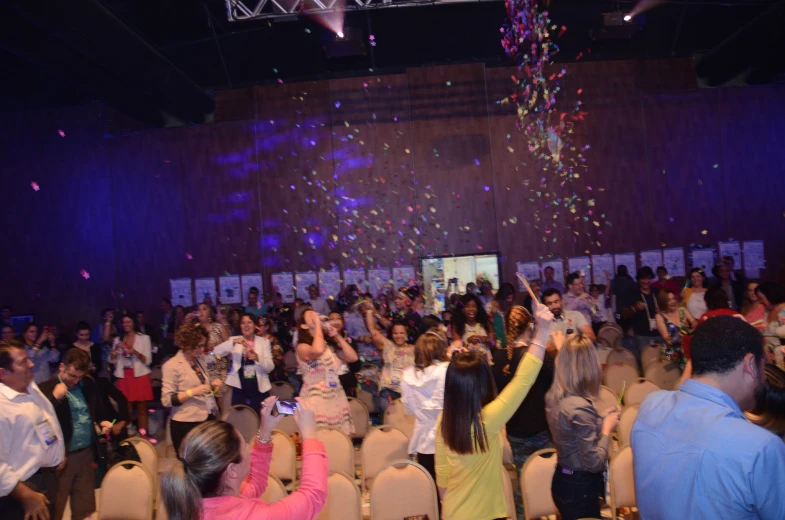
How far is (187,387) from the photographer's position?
5.53 metres

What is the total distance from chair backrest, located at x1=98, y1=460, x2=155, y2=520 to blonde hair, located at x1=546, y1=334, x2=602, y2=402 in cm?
278

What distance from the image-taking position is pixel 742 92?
40.3ft

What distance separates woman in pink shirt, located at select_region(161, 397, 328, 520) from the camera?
1.92 meters

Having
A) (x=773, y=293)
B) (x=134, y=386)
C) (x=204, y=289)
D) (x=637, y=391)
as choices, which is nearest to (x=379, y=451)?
(x=637, y=391)

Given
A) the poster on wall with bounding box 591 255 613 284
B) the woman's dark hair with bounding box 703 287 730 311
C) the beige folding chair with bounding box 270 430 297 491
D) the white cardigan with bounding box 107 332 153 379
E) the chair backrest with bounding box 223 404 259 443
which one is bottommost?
the beige folding chair with bounding box 270 430 297 491

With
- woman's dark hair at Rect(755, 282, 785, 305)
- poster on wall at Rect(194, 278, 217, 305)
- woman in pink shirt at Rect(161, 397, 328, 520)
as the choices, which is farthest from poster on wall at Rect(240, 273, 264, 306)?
woman in pink shirt at Rect(161, 397, 328, 520)

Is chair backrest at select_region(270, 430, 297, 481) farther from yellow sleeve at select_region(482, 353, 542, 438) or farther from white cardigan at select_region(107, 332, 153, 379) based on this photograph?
white cardigan at select_region(107, 332, 153, 379)

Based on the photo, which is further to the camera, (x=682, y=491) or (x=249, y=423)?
(x=249, y=423)

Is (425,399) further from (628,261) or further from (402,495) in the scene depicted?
(628,261)

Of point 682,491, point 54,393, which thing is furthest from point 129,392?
point 682,491

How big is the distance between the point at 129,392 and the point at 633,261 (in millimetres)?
8775

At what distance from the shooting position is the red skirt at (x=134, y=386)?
8.15 m

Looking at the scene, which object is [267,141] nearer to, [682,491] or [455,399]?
[455,399]

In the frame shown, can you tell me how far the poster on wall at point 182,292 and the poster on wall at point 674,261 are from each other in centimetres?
892
